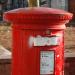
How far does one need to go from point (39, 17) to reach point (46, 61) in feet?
1.43

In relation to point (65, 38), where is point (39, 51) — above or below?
above

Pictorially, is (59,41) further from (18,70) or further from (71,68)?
(71,68)

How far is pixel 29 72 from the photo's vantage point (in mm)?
3670

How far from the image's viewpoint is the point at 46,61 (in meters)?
3.63

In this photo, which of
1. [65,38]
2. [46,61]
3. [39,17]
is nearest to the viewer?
[39,17]

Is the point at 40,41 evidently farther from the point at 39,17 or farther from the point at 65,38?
the point at 65,38

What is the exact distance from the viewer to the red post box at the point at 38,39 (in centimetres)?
358

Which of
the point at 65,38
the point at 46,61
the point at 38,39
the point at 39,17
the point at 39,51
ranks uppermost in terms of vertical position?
the point at 39,17

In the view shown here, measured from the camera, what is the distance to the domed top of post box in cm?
354

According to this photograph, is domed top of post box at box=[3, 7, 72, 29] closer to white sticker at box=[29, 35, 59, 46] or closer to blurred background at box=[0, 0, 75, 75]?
white sticker at box=[29, 35, 59, 46]

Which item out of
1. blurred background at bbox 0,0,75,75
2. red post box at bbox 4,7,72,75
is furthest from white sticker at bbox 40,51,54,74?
blurred background at bbox 0,0,75,75

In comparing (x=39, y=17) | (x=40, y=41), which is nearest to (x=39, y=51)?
(x=40, y=41)

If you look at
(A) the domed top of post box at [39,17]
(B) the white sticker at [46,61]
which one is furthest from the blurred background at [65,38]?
(B) the white sticker at [46,61]

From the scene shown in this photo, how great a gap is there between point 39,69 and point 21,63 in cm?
19
